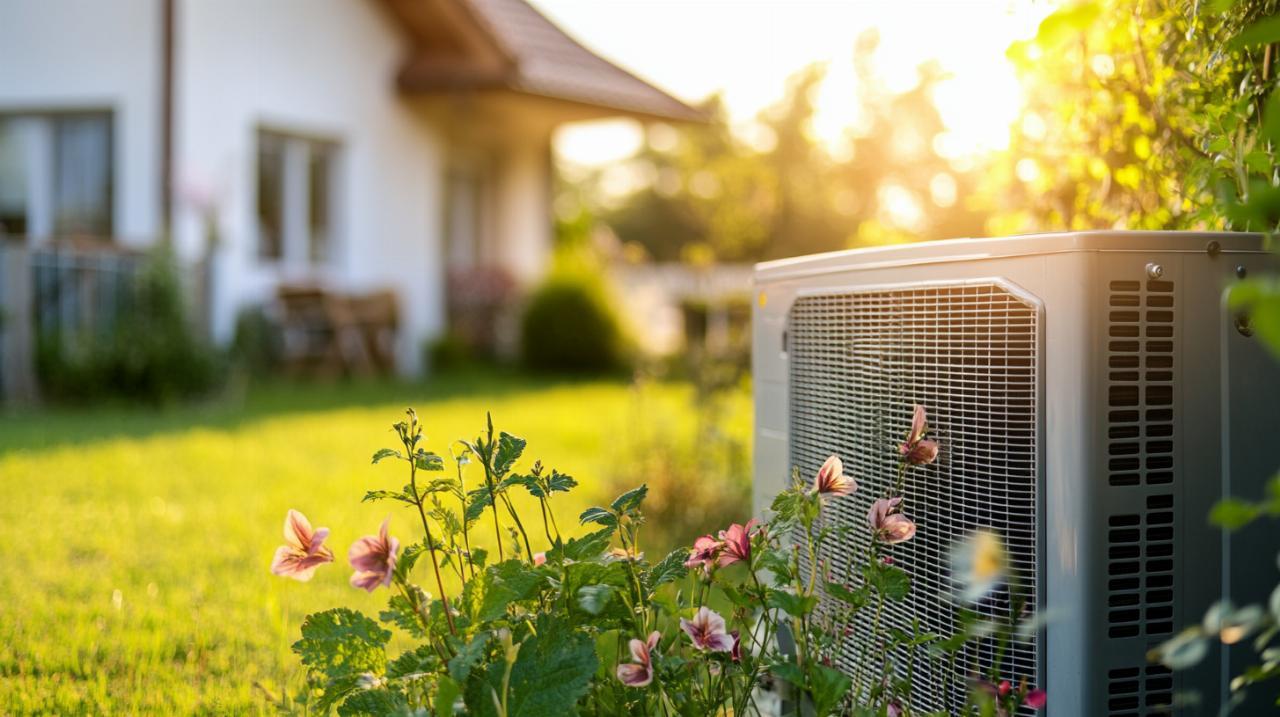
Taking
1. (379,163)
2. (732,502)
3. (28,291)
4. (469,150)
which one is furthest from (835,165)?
(732,502)

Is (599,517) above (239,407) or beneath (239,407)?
above

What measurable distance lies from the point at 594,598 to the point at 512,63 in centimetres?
966

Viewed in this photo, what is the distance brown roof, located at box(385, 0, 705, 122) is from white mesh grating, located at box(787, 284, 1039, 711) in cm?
915

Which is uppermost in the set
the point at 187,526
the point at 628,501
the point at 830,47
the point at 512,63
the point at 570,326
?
the point at 512,63

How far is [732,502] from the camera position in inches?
168

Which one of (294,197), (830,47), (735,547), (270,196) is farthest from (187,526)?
(294,197)

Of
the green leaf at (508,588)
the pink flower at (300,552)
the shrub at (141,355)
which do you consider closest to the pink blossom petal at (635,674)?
the green leaf at (508,588)

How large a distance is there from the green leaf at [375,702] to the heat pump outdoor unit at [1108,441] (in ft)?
2.35

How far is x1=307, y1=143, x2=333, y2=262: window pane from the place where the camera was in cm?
1105

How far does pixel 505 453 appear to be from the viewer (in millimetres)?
1563

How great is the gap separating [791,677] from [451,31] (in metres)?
10.5

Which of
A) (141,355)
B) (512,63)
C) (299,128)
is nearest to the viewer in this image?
(141,355)

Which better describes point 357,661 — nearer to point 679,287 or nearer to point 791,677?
point 791,677

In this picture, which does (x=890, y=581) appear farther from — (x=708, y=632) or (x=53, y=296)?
(x=53, y=296)
